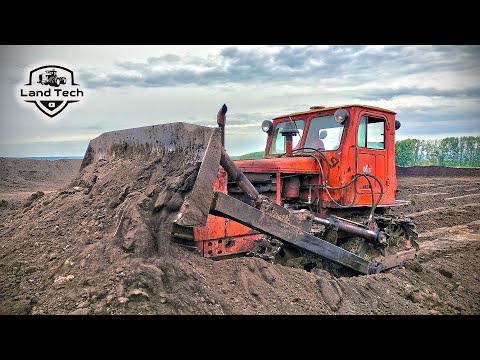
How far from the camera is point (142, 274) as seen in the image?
11.4ft

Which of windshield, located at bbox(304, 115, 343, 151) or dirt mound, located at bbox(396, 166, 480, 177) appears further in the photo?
dirt mound, located at bbox(396, 166, 480, 177)

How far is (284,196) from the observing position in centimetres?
587

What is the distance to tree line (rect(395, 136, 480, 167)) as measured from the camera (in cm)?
3262

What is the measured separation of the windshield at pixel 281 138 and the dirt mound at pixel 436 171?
2436 cm

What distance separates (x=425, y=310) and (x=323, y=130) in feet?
9.37

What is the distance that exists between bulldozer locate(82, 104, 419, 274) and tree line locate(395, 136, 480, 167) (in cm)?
2861

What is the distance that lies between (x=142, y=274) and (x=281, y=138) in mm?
4026

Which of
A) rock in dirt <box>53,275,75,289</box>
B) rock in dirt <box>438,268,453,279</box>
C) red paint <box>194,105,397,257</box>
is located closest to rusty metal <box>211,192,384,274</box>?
red paint <box>194,105,397,257</box>

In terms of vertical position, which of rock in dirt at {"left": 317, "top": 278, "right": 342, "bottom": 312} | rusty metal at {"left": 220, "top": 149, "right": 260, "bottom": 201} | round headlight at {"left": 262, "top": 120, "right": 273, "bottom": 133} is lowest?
rock in dirt at {"left": 317, "top": 278, "right": 342, "bottom": 312}

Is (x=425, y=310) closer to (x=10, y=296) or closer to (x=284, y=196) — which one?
(x=284, y=196)

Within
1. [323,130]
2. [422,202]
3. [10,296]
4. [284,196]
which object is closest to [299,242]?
[284,196]

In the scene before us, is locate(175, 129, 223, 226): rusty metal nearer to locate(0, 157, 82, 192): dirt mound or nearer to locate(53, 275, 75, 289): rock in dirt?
locate(53, 275, 75, 289): rock in dirt

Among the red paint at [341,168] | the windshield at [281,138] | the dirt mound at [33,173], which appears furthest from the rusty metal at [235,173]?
the dirt mound at [33,173]

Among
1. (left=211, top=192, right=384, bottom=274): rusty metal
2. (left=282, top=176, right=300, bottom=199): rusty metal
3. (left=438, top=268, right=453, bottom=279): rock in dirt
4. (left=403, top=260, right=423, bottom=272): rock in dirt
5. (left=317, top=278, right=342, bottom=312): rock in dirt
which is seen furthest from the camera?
(left=438, top=268, right=453, bottom=279): rock in dirt
